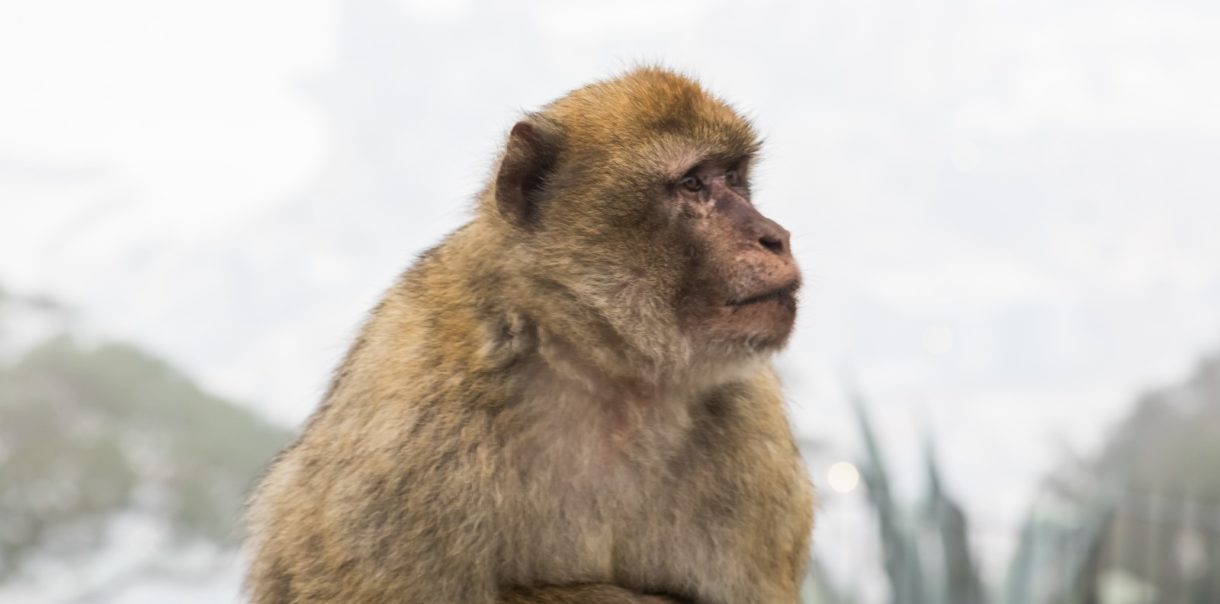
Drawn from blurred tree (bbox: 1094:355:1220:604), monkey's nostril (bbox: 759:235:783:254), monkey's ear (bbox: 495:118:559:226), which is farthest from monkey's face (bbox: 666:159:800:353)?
blurred tree (bbox: 1094:355:1220:604)

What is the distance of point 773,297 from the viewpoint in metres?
2.13

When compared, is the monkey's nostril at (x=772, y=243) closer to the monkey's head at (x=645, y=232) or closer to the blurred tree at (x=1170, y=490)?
the monkey's head at (x=645, y=232)

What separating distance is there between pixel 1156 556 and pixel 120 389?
7.48m

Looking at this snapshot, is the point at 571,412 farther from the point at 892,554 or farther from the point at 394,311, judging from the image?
the point at 892,554

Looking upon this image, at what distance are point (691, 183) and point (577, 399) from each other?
16.3 inches

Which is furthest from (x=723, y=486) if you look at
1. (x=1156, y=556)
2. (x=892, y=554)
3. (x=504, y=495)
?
(x=1156, y=556)

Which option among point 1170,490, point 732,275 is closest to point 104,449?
point 1170,490

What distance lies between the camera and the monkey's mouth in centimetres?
212

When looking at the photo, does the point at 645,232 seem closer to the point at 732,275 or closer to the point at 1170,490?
the point at 732,275

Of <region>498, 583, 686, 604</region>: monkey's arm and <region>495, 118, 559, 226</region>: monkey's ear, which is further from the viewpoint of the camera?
<region>495, 118, 559, 226</region>: monkey's ear

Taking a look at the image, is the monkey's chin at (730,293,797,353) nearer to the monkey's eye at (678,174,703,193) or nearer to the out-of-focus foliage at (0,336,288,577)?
the monkey's eye at (678,174,703,193)

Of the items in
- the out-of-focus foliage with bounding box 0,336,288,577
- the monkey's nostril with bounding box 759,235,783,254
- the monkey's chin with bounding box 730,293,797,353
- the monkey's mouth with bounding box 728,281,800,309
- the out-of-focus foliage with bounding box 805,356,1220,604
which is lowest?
the monkey's chin with bounding box 730,293,797,353

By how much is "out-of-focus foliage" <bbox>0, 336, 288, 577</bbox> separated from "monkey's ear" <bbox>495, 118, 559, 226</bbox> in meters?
7.74

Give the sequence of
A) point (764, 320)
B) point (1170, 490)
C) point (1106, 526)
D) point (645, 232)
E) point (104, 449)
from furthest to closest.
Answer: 1. point (104, 449)
2. point (1170, 490)
3. point (1106, 526)
4. point (645, 232)
5. point (764, 320)
